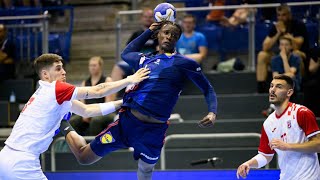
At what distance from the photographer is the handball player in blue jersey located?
5.98 meters

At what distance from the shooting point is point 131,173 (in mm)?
7520

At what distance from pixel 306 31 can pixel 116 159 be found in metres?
2.95

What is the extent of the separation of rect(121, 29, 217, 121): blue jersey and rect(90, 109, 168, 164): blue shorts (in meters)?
0.11

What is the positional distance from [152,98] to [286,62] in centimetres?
338

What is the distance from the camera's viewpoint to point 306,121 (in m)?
5.72

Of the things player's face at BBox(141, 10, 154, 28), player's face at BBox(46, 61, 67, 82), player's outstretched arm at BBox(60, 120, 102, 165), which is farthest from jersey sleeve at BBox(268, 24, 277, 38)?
player's face at BBox(46, 61, 67, 82)

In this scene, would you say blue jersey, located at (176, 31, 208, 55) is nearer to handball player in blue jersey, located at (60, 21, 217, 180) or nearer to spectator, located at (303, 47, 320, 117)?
spectator, located at (303, 47, 320, 117)

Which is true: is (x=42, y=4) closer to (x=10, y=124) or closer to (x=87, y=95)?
(x=10, y=124)

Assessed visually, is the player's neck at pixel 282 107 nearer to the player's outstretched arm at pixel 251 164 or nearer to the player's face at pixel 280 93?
the player's face at pixel 280 93

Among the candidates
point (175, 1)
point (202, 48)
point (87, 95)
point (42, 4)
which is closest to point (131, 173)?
point (87, 95)

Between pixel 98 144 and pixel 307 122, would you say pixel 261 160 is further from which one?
pixel 98 144

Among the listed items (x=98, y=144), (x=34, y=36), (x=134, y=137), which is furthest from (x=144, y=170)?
(x=34, y=36)

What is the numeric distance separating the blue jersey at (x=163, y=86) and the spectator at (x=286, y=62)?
305cm

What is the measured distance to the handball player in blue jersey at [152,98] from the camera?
19.6ft
